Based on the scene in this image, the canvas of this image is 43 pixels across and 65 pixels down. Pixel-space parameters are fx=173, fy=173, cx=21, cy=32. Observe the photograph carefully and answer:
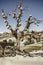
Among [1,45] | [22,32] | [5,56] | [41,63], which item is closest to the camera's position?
[41,63]

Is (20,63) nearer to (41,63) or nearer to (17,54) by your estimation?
(41,63)

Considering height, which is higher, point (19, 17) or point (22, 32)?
point (19, 17)

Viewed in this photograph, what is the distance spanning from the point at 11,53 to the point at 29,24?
4943 millimetres

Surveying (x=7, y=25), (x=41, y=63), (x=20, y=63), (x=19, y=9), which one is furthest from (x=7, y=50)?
(x=19, y=9)

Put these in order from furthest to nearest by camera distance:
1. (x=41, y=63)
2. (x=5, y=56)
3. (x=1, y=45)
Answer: (x=1, y=45) < (x=5, y=56) < (x=41, y=63)

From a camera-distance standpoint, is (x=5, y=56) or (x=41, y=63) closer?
(x=41, y=63)

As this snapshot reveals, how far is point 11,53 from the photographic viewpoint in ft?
41.9

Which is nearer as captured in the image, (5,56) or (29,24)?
(5,56)

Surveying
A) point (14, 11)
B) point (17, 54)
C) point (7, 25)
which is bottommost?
point (17, 54)

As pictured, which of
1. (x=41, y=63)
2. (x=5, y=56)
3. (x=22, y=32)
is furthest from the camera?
(x=22, y=32)

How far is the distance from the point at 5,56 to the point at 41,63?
333 cm

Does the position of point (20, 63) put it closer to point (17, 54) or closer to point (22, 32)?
point (17, 54)

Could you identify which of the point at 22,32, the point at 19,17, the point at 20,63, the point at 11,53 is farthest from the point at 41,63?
the point at 19,17

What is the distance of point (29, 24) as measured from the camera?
16.9 metres
